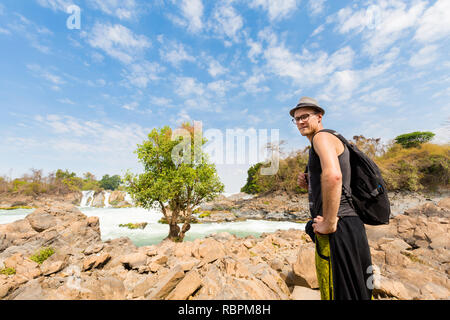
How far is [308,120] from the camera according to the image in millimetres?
2100

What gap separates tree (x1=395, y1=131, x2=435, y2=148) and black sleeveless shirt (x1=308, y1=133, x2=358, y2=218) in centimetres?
4095

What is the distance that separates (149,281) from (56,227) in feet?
34.3

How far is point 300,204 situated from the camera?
1229 inches

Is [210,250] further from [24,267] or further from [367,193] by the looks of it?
[24,267]

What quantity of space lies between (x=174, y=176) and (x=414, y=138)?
134 feet

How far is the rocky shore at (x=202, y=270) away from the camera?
3300 mm

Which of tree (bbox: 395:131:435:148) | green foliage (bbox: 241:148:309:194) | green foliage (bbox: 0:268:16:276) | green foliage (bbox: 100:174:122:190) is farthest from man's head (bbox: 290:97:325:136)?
green foliage (bbox: 100:174:122:190)

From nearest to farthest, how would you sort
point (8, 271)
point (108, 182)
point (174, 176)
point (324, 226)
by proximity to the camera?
point (324, 226) → point (8, 271) → point (174, 176) → point (108, 182)

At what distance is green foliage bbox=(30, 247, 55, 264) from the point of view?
7996 millimetres

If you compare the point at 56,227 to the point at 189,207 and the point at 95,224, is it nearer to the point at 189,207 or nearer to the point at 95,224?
the point at 95,224

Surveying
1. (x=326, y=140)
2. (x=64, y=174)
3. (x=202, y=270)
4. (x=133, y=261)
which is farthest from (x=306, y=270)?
(x=64, y=174)

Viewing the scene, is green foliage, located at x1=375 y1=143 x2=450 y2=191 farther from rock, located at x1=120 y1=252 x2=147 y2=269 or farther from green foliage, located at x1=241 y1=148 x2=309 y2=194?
rock, located at x1=120 y1=252 x2=147 y2=269
